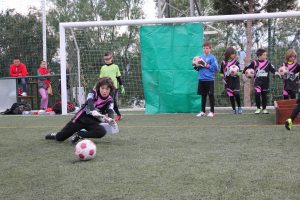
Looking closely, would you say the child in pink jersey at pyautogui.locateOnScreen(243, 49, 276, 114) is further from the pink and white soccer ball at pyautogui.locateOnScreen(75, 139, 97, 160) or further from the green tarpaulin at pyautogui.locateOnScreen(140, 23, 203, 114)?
the pink and white soccer ball at pyautogui.locateOnScreen(75, 139, 97, 160)

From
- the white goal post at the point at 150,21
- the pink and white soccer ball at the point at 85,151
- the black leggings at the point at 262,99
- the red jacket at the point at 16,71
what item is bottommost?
the pink and white soccer ball at the point at 85,151

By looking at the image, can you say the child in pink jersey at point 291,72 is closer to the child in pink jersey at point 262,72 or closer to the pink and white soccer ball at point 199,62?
the child in pink jersey at point 262,72

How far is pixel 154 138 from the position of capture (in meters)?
6.18

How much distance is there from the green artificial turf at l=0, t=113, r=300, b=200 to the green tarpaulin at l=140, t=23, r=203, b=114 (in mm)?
4211

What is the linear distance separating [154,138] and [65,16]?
2706 cm

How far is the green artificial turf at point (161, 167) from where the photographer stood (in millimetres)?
3273

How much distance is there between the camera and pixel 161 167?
412 centimetres

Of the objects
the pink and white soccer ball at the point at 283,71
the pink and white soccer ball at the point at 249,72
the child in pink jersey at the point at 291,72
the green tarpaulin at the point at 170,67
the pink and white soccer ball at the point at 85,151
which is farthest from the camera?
the green tarpaulin at the point at 170,67

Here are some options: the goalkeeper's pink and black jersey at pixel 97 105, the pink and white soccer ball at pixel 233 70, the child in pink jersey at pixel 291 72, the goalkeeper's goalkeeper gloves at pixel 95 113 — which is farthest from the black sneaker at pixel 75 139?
the child in pink jersey at pixel 291 72

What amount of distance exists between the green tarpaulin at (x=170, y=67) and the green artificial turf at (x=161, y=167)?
13.8ft

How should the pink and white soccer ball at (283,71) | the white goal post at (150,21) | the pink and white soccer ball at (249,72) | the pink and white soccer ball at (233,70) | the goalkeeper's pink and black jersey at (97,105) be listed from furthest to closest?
the white goal post at (150,21) → the pink and white soccer ball at (233,70) → the pink and white soccer ball at (249,72) → the pink and white soccer ball at (283,71) → the goalkeeper's pink and black jersey at (97,105)

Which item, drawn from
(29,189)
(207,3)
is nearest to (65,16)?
(207,3)

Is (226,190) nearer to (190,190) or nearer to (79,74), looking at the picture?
(190,190)

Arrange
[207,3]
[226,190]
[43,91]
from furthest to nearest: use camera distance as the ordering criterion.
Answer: [207,3]
[43,91]
[226,190]
